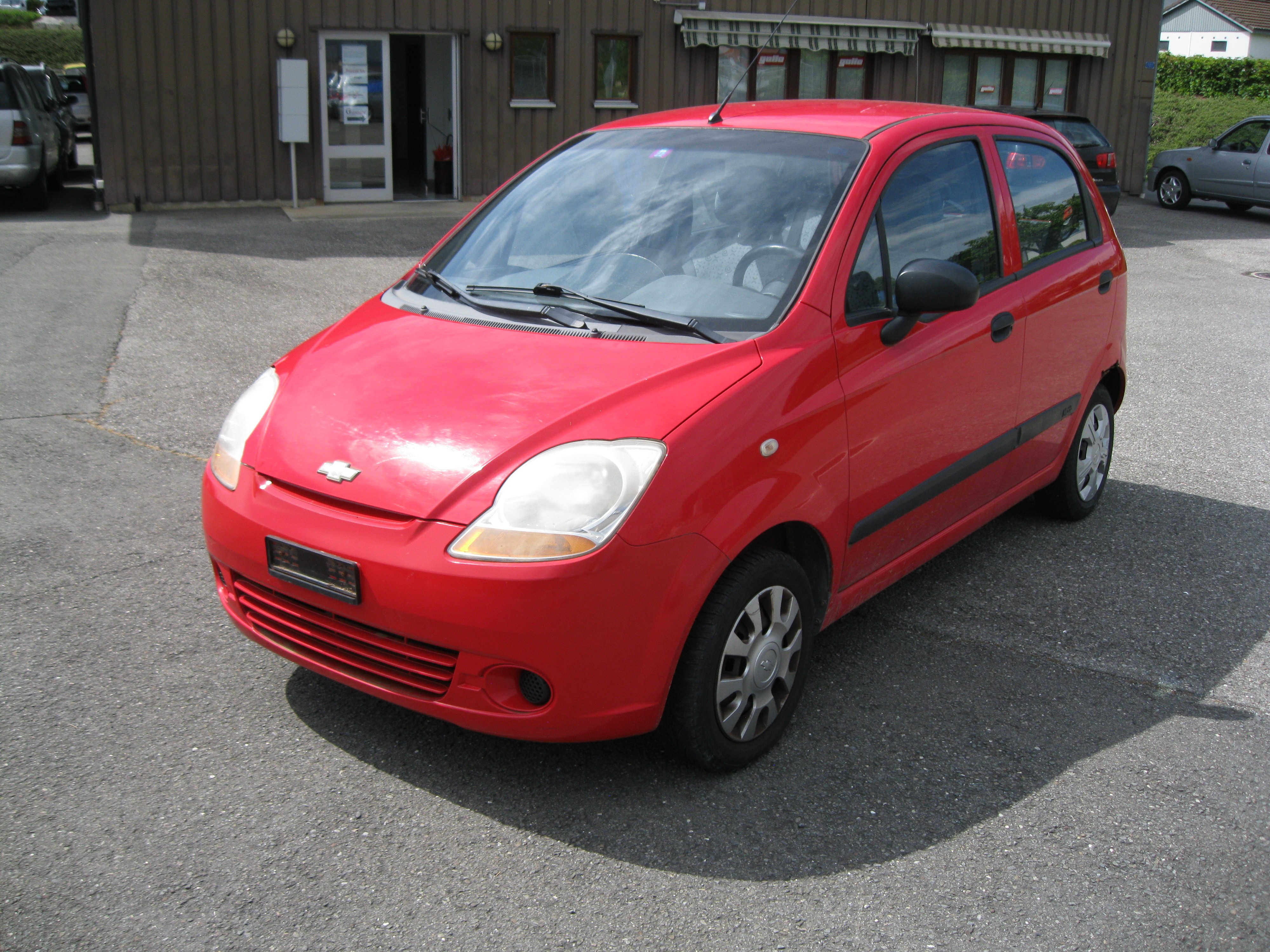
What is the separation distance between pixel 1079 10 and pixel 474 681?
21761mm

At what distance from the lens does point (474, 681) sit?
112 inches

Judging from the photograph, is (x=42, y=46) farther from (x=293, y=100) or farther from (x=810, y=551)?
(x=810, y=551)

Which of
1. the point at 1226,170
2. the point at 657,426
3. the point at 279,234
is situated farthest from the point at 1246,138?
the point at 657,426

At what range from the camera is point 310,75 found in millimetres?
16000

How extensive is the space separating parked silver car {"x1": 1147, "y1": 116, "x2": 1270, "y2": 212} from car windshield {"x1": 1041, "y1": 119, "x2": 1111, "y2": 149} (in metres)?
4.86

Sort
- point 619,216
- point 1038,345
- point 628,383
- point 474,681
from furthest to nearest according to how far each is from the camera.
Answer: point 1038,345 < point 619,216 < point 628,383 < point 474,681

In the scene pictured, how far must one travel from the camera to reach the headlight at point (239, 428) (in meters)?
3.25

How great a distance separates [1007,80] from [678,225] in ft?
63.1

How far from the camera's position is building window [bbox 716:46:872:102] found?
1839cm

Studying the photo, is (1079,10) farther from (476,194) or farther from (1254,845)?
(1254,845)

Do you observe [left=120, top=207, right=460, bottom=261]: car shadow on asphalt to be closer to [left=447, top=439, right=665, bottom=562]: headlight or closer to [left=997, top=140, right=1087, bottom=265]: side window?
[left=997, top=140, right=1087, bottom=265]: side window

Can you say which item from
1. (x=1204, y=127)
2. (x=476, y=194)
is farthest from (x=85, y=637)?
(x=1204, y=127)

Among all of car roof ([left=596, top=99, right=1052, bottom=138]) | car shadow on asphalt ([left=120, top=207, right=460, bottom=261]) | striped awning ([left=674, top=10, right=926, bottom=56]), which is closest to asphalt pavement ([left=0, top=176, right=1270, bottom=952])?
car roof ([left=596, top=99, right=1052, bottom=138])

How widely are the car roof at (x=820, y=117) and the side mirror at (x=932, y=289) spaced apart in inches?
22.9
